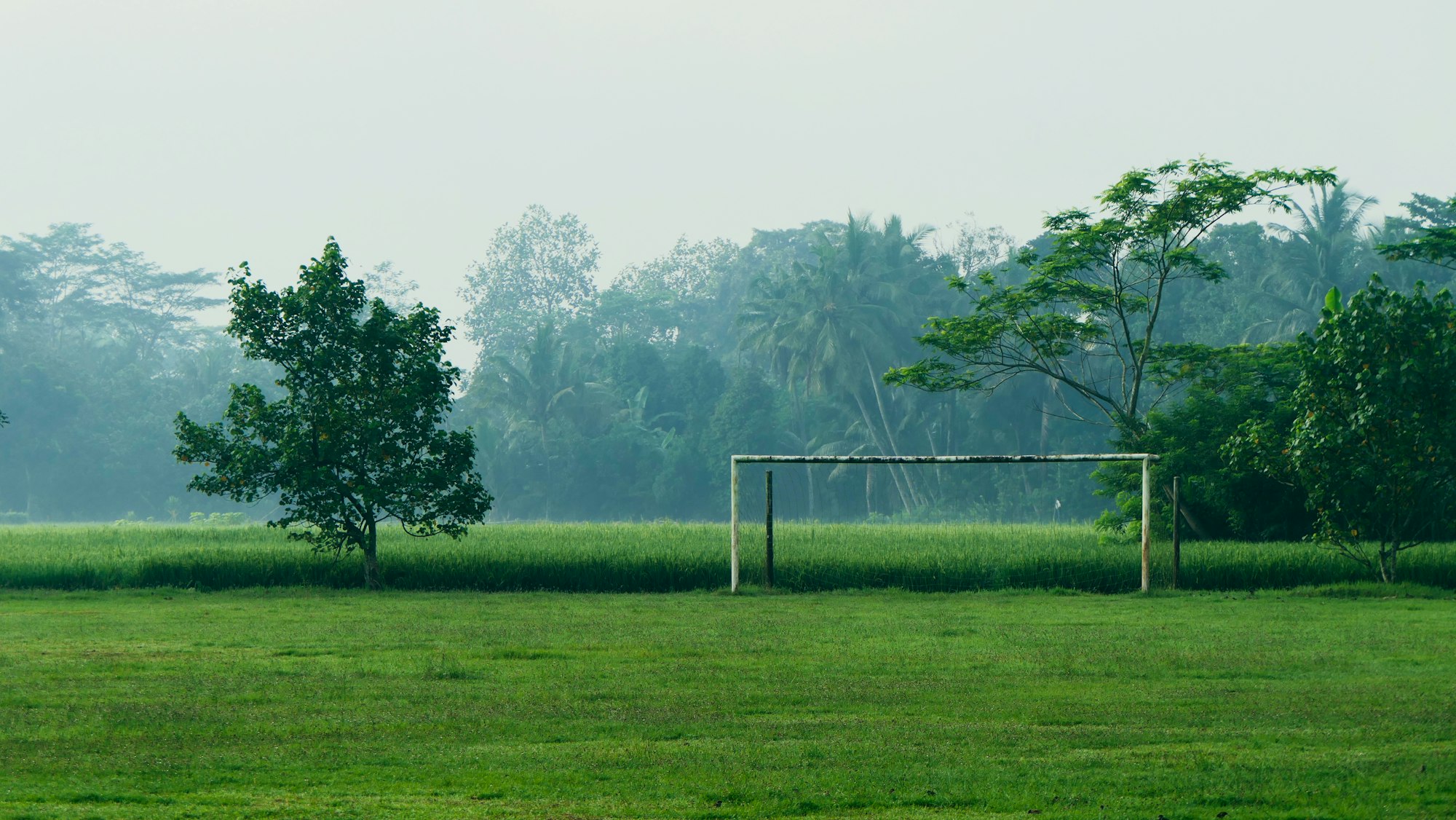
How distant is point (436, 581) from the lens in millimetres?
20438

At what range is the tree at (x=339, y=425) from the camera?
20.5 m

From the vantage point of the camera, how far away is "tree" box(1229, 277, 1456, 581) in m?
18.0

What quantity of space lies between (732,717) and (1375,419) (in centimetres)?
1281

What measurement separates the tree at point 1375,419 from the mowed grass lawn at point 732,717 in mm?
3710

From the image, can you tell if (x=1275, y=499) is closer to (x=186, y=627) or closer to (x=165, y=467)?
(x=186, y=627)

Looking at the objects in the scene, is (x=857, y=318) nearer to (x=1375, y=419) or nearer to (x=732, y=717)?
(x=1375, y=419)

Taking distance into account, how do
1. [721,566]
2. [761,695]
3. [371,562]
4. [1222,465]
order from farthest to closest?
1. [1222,465]
2. [371,562]
3. [721,566]
4. [761,695]

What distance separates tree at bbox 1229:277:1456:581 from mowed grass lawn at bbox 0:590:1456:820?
371 cm

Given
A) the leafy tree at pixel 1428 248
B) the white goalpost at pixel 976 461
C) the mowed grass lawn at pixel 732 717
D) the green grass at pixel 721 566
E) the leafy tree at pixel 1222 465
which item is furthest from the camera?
the leafy tree at pixel 1428 248

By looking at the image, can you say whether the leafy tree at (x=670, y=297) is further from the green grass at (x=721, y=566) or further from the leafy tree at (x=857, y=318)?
the green grass at (x=721, y=566)

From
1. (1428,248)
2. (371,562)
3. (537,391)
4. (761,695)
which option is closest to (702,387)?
(537,391)

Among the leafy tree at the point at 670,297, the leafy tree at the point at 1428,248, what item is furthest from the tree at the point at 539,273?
the leafy tree at the point at 1428,248

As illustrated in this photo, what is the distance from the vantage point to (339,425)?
20.5 metres

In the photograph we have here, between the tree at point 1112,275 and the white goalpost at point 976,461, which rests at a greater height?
the tree at point 1112,275
